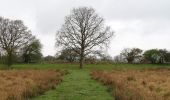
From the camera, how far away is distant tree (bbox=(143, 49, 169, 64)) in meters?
92.4

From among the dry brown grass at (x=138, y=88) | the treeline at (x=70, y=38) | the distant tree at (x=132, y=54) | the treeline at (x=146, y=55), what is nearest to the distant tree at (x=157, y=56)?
the treeline at (x=146, y=55)

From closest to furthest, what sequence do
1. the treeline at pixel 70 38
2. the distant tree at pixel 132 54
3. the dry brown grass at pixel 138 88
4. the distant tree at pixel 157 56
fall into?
1. the dry brown grass at pixel 138 88
2. the treeline at pixel 70 38
3. the distant tree at pixel 157 56
4. the distant tree at pixel 132 54

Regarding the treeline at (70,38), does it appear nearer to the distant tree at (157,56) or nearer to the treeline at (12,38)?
the treeline at (12,38)

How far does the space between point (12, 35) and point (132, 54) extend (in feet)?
187

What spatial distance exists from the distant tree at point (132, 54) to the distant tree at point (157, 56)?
888cm

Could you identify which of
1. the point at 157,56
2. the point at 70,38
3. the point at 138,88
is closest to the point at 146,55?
the point at 157,56

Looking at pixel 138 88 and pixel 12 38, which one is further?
pixel 12 38

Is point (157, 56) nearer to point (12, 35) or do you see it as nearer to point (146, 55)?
point (146, 55)

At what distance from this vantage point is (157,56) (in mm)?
93875

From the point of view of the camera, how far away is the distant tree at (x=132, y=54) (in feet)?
354

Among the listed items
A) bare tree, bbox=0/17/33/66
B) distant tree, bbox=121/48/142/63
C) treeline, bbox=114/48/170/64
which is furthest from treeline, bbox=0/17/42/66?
distant tree, bbox=121/48/142/63

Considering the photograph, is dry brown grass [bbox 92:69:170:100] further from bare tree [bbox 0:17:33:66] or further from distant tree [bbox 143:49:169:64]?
distant tree [bbox 143:49:169:64]

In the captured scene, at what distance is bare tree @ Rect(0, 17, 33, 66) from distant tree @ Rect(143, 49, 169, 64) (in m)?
43.9

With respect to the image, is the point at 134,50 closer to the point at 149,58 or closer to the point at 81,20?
the point at 149,58
